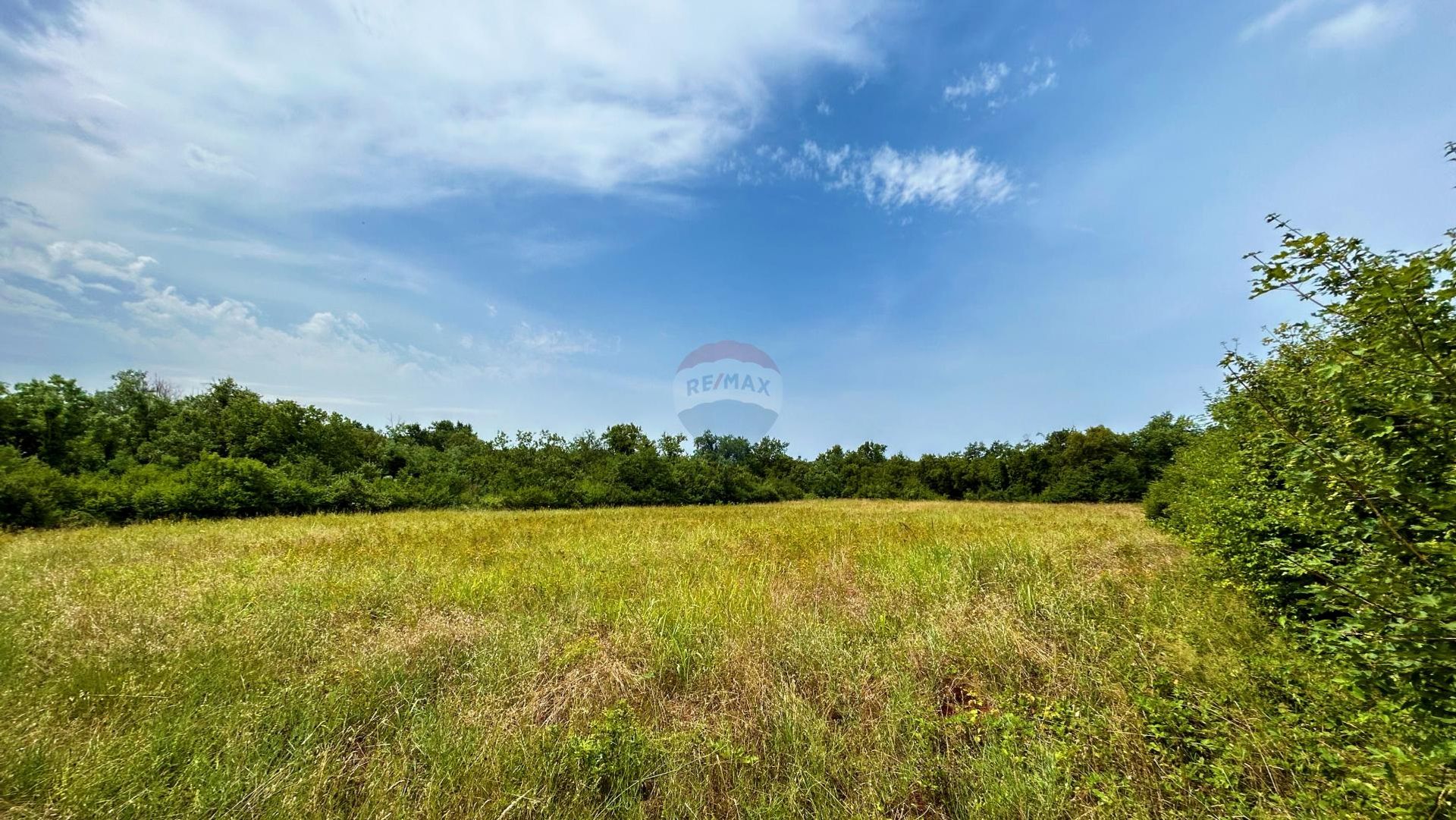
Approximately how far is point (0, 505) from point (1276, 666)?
25.1 metres

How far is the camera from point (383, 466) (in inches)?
1043

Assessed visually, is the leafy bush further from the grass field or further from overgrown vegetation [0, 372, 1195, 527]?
the grass field

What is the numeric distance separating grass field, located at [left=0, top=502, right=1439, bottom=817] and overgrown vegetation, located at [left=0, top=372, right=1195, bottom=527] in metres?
13.6

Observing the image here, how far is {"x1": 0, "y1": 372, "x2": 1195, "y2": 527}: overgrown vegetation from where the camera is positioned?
16.1 meters

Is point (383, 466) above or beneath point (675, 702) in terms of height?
above

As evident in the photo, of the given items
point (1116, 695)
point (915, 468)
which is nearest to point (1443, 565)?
point (1116, 695)

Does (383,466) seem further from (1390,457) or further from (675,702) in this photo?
(1390,457)

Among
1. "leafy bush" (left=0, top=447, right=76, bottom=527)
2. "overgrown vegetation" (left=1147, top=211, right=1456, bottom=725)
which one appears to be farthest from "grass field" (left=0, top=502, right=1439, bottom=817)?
"leafy bush" (left=0, top=447, right=76, bottom=527)

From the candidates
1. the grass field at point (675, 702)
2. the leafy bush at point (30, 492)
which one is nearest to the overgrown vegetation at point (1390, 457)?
the grass field at point (675, 702)

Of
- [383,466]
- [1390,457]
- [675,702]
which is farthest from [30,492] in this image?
[1390,457]

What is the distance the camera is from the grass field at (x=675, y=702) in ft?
8.47

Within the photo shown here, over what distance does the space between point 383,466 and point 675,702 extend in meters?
29.7

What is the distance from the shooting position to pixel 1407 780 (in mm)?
1961

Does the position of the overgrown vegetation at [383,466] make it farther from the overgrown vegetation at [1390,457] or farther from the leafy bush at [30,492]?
the overgrown vegetation at [1390,457]
